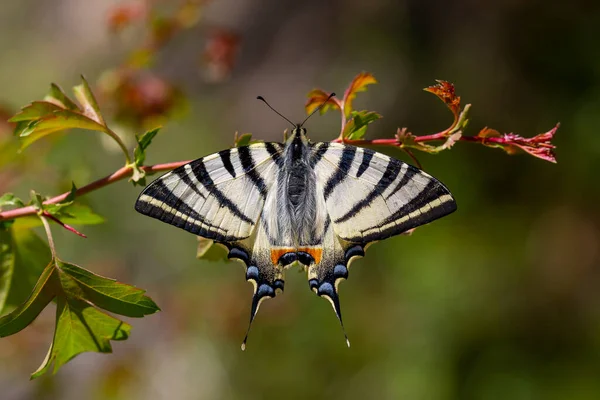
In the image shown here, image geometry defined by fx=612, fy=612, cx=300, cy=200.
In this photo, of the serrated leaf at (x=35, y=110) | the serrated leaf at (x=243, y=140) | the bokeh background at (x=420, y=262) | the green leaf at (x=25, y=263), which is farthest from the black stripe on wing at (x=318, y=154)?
the bokeh background at (x=420, y=262)

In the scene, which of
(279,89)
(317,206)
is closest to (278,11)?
(279,89)

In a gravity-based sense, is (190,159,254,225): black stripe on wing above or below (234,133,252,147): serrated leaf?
below

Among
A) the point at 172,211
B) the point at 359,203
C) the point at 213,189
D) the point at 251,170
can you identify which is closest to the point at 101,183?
the point at 172,211

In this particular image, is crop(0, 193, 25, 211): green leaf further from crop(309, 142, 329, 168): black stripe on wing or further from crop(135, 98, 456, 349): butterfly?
crop(309, 142, 329, 168): black stripe on wing

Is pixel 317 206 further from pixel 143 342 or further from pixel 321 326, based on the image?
pixel 143 342

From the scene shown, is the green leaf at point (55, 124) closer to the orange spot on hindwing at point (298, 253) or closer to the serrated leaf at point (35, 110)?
the serrated leaf at point (35, 110)

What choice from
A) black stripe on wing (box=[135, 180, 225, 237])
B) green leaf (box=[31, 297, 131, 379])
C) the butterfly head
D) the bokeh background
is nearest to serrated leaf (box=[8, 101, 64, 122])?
black stripe on wing (box=[135, 180, 225, 237])

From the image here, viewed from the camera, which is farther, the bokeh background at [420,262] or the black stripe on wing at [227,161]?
the bokeh background at [420,262]

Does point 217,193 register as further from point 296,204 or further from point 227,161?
point 296,204
